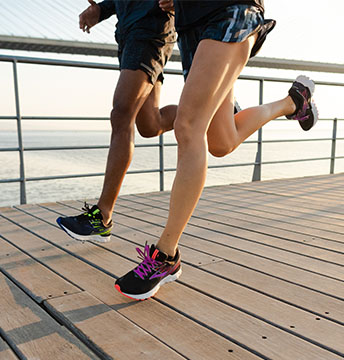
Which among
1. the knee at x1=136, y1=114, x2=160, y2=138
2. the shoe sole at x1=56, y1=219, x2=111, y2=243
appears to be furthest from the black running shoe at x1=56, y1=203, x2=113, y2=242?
the knee at x1=136, y1=114, x2=160, y2=138

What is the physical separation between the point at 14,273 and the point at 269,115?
98 centimetres

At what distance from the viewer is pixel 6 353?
0.73m

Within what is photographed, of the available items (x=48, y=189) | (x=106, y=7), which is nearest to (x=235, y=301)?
(x=106, y=7)

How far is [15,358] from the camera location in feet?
2.36

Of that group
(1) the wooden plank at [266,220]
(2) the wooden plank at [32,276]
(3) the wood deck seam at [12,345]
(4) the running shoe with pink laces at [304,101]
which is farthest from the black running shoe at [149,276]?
(4) the running shoe with pink laces at [304,101]

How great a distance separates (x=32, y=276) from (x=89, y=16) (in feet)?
3.12

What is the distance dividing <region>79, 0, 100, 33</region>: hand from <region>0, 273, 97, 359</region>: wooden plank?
101cm

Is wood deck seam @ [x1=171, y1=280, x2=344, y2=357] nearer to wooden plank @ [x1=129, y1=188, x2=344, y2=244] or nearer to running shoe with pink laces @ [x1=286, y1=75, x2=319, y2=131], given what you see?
wooden plank @ [x1=129, y1=188, x2=344, y2=244]

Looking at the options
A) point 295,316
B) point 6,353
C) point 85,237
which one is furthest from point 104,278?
point 295,316

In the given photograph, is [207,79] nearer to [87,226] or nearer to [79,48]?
[87,226]

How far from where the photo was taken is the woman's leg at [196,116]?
3.19 feet

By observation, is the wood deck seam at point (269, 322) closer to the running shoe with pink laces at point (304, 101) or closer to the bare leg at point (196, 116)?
the bare leg at point (196, 116)

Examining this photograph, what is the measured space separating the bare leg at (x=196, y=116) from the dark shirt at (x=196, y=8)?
0.07 m

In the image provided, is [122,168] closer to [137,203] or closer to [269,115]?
[269,115]
